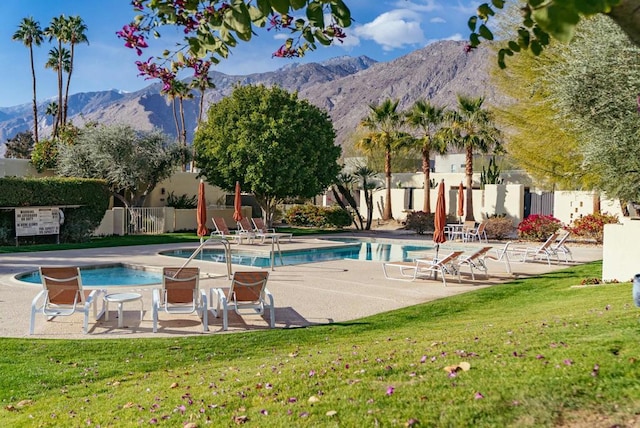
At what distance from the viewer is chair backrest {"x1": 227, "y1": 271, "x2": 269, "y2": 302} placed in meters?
8.92

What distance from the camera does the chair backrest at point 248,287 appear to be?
351 inches

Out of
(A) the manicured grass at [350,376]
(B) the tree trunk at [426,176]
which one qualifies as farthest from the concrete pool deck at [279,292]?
(B) the tree trunk at [426,176]

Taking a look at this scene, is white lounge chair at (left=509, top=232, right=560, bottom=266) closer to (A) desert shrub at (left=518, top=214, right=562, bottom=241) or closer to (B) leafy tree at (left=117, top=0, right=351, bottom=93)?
(A) desert shrub at (left=518, top=214, right=562, bottom=241)

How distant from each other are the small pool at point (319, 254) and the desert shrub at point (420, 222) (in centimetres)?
468

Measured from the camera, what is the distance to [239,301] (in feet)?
29.8

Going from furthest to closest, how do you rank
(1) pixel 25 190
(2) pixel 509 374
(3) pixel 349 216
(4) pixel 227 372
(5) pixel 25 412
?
(3) pixel 349 216 < (1) pixel 25 190 < (4) pixel 227 372 < (5) pixel 25 412 < (2) pixel 509 374

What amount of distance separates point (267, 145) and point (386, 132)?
1252 cm

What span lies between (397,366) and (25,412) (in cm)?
301

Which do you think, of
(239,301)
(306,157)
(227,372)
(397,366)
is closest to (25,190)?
(306,157)

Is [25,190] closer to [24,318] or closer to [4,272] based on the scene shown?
[4,272]

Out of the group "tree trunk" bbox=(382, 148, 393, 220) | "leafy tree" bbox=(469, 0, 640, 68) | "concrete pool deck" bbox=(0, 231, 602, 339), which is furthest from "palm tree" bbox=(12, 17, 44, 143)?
"leafy tree" bbox=(469, 0, 640, 68)

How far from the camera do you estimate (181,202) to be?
102 ft

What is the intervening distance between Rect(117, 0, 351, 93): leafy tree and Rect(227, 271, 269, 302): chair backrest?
15.4 feet

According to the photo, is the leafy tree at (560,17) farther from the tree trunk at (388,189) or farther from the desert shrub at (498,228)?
the tree trunk at (388,189)
